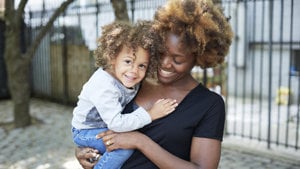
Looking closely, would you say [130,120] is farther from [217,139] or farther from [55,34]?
[55,34]

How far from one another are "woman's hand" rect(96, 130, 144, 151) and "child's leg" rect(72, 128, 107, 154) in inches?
3.4

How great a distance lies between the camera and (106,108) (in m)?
1.93

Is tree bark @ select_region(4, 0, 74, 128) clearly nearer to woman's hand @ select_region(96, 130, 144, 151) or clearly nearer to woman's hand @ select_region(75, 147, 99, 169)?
woman's hand @ select_region(75, 147, 99, 169)

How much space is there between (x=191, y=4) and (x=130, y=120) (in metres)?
0.61

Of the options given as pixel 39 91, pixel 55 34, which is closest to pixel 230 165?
pixel 55 34

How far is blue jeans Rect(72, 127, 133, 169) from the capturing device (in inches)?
74.9

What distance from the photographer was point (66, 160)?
5.95m

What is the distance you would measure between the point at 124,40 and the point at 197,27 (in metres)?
0.36

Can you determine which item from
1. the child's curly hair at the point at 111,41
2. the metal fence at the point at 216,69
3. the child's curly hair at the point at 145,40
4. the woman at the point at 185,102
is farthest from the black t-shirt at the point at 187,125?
the metal fence at the point at 216,69

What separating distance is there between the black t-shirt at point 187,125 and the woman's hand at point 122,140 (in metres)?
0.07

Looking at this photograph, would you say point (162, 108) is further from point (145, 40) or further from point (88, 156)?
point (88, 156)

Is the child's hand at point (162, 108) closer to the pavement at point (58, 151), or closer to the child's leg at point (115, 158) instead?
the child's leg at point (115, 158)

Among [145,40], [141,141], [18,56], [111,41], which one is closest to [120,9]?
[18,56]

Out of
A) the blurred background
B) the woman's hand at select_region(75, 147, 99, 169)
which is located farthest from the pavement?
the woman's hand at select_region(75, 147, 99, 169)
